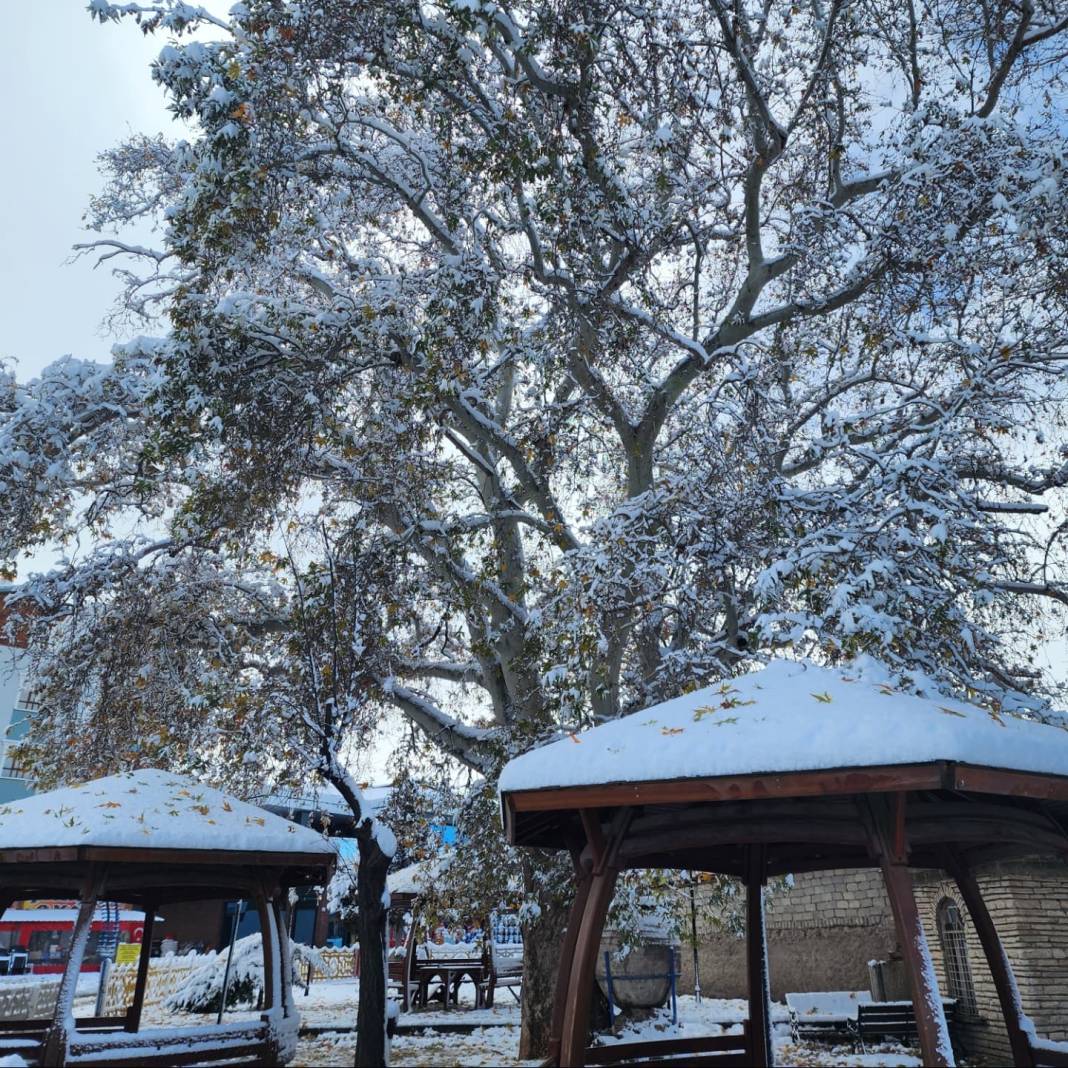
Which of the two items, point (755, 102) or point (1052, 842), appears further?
point (755, 102)

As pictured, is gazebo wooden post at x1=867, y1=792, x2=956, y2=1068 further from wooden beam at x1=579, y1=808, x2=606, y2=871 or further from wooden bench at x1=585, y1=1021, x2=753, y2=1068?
wooden bench at x1=585, y1=1021, x2=753, y2=1068

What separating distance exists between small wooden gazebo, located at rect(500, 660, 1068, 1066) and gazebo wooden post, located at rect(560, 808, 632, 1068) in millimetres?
10

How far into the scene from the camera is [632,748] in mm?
5508

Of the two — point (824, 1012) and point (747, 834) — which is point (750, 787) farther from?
point (824, 1012)

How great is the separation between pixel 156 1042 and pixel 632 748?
6.06 m

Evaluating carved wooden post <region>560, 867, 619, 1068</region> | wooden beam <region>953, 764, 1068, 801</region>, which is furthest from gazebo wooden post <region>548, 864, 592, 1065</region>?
wooden beam <region>953, 764, 1068, 801</region>

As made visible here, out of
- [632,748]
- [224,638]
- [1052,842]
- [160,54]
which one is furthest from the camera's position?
[224,638]

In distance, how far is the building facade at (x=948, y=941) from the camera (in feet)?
37.3

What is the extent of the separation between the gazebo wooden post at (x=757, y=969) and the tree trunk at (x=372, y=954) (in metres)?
3.43

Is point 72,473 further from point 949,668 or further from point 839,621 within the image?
point 949,668

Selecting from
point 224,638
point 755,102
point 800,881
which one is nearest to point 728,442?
point 755,102

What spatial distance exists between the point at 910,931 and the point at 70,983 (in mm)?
7098

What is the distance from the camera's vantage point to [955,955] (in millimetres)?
Result: 13039

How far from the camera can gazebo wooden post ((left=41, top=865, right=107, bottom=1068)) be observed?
291 inches
